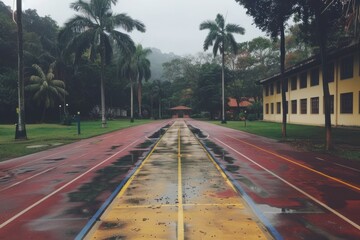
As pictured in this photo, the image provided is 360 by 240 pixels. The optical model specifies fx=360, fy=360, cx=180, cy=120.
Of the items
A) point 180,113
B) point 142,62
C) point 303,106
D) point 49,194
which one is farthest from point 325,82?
point 180,113

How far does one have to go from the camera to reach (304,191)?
9484 mm

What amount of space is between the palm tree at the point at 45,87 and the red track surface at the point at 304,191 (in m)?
48.3

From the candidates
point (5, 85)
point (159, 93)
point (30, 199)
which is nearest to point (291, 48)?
point (159, 93)

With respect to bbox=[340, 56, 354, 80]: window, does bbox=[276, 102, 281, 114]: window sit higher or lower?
lower

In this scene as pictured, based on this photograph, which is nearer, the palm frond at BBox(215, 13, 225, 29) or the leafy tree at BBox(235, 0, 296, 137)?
the leafy tree at BBox(235, 0, 296, 137)

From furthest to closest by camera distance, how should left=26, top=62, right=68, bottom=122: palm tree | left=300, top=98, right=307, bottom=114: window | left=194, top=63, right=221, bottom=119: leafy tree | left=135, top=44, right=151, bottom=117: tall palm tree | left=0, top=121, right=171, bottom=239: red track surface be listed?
1. left=194, top=63, right=221, bottom=119: leafy tree
2. left=135, top=44, right=151, bottom=117: tall palm tree
3. left=26, top=62, right=68, bottom=122: palm tree
4. left=300, top=98, right=307, bottom=114: window
5. left=0, top=121, right=171, bottom=239: red track surface

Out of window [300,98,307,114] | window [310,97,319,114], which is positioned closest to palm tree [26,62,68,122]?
window [300,98,307,114]

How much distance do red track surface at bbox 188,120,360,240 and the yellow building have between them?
63.4 feet

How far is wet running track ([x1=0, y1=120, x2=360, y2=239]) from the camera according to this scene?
259 inches

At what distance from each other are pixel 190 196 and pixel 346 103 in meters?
30.1

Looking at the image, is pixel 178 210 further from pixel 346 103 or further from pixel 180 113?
pixel 180 113

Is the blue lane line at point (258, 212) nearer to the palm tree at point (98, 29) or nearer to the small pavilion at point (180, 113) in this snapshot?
the palm tree at point (98, 29)

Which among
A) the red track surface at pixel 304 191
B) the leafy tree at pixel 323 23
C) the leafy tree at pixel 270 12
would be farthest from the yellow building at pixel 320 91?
the red track surface at pixel 304 191

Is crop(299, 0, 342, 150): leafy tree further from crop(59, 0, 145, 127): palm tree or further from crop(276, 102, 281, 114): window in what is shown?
crop(276, 102, 281, 114): window
